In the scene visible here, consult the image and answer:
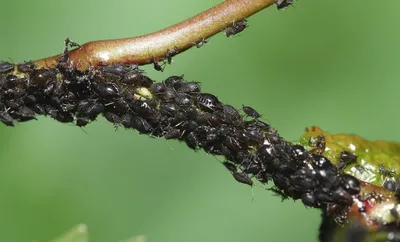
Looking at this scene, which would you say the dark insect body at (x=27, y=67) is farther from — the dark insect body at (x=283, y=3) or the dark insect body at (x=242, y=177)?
the dark insect body at (x=283, y=3)

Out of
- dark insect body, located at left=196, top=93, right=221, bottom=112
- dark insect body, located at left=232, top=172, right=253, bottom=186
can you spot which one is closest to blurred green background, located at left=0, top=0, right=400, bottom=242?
dark insect body, located at left=232, top=172, right=253, bottom=186

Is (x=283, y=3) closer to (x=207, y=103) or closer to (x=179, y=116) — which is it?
(x=207, y=103)

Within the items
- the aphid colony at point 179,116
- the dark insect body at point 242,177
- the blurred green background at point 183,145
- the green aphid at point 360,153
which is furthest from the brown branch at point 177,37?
the blurred green background at point 183,145

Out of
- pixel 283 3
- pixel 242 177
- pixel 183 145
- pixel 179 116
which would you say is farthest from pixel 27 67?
pixel 183 145

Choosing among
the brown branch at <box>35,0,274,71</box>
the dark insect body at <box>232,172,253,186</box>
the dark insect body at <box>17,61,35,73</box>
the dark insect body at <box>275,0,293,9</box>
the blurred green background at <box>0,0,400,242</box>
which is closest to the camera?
the brown branch at <box>35,0,274,71</box>

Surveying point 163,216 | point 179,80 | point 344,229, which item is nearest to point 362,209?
point 344,229

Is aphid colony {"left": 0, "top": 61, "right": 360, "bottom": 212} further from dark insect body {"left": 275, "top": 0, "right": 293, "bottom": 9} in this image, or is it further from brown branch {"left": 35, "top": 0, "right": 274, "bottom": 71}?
dark insect body {"left": 275, "top": 0, "right": 293, "bottom": 9}

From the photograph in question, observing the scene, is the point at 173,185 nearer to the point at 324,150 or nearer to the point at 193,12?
the point at 193,12
